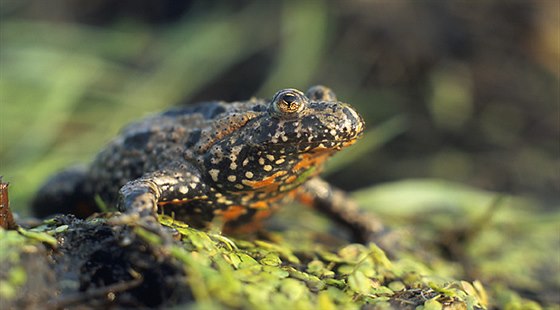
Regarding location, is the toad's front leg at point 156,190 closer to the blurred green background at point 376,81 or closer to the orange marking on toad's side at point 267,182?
the orange marking on toad's side at point 267,182

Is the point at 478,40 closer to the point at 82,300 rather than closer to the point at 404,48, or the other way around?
the point at 404,48

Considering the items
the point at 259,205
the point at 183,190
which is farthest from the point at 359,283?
the point at 183,190

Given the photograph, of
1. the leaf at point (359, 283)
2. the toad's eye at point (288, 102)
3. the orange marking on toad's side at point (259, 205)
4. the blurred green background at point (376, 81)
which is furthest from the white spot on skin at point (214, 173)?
the blurred green background at point (376, 81)

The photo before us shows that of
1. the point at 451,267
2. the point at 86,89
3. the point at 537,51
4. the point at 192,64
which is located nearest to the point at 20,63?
the point at 86,89

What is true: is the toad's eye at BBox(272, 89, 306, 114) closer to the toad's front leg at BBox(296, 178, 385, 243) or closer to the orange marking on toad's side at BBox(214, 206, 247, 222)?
the orange marking on toad's side at BBox(214, 206, 247, 222)

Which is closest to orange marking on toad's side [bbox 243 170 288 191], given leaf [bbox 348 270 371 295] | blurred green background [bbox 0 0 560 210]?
leaf [bbox 348 270 371 295]

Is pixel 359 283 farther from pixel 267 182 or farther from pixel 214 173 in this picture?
pixel 214 173
